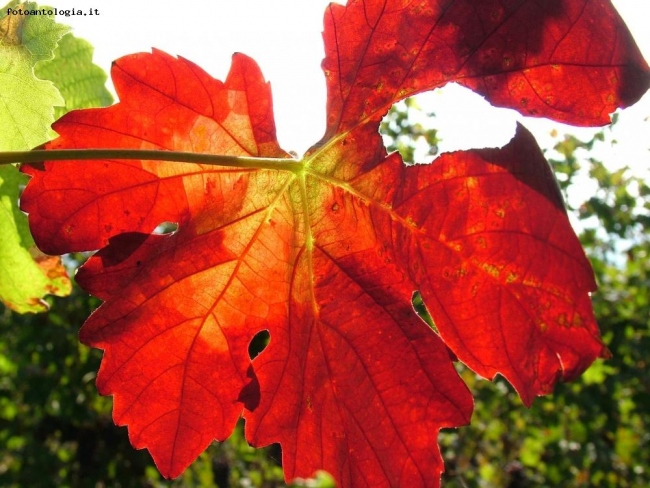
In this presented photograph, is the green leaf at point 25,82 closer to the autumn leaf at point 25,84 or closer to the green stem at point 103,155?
the autumn leaf at point 25,84

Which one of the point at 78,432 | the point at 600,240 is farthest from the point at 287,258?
the point at 600,240

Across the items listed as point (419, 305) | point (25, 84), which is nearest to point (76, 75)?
point (25, 84)

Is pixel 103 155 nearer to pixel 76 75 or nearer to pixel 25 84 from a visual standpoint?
pixel 25 84

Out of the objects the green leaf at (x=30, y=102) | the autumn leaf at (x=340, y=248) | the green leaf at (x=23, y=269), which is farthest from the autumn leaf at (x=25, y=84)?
the green leaf at (x=23, y=269)

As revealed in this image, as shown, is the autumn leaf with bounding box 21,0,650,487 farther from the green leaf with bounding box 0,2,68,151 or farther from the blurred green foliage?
the blurred green foliage

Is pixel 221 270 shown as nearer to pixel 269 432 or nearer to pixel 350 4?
pixel 269 432

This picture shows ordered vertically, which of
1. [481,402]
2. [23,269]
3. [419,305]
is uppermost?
[23,269]

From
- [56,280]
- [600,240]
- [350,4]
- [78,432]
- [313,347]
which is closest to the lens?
[350,4]
